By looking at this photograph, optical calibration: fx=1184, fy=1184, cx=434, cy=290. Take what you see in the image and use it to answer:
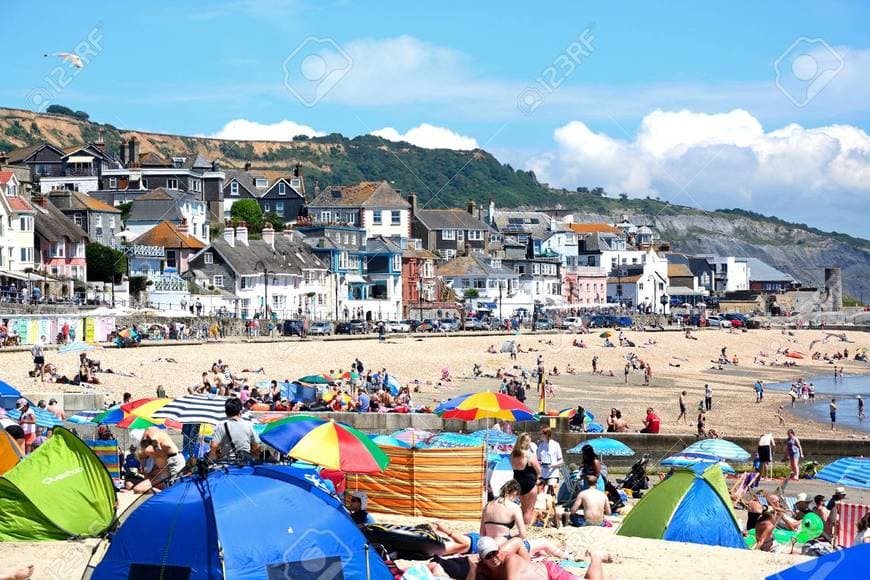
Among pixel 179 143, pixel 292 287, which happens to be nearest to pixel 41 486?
pixel 292 287

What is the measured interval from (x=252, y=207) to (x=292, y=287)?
81.9 feet

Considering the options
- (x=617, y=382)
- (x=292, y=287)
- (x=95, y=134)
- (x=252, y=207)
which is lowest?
(x=617, y=382)

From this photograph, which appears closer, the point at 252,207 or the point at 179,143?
the point at 252,207

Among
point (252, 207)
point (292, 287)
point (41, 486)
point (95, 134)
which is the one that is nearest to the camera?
point (41, 486)

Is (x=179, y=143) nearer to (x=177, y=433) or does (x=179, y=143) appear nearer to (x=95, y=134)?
(x=95, y=134)

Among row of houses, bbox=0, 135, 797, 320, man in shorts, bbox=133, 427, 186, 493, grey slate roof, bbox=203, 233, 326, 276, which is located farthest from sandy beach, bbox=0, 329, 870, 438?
man in shorts, bbox=133, 427, 186, 493

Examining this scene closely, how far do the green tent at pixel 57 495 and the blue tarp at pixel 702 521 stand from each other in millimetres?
5891

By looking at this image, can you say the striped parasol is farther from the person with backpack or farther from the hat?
the hat

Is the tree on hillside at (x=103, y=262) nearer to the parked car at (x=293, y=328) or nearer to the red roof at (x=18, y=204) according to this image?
the red roof at (x=18, y=204)

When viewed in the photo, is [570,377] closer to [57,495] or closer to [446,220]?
[57,495]

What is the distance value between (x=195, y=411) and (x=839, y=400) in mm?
34830

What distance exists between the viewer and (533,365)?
51.5 metres

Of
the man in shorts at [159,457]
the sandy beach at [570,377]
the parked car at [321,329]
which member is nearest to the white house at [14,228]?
the sandy beach at [570,377]

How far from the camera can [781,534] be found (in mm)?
→ 13578
